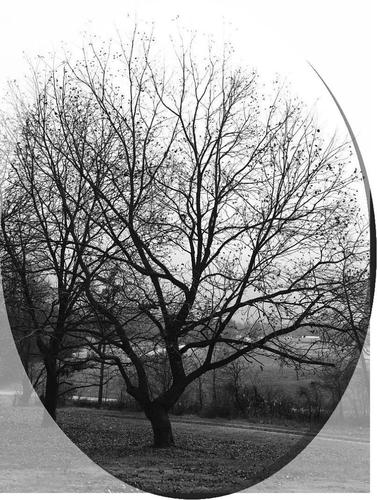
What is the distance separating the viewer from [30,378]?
4.12 m

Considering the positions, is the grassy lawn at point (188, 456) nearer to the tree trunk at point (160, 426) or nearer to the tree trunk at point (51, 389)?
the tree trunk at point (160, 426)

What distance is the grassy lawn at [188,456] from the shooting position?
371cm

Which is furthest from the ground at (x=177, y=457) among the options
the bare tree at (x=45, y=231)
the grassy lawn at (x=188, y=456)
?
the bare tree at (x=45, y=231)

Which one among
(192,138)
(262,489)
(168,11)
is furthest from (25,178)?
(262,489)

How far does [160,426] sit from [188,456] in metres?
0.23

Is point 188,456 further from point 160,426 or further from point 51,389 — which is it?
point 51,389

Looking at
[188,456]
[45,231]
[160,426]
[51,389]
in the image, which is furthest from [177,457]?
[45,231]

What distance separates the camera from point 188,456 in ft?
12.1

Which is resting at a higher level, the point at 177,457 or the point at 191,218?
the point at 191,218

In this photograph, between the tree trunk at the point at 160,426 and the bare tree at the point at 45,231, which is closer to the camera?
the tree trunk at the point at 160,426

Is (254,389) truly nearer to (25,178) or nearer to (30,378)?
(30,378)

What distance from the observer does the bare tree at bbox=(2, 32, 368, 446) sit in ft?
12.3

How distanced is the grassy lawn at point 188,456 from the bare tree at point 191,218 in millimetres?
A: 107

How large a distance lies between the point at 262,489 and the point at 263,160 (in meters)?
1.91
